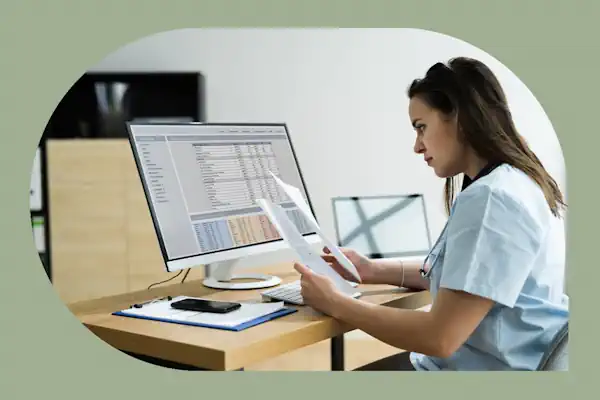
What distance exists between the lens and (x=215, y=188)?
1.80 metres

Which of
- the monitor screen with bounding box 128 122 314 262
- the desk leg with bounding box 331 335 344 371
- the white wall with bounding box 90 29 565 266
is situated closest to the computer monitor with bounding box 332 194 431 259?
the white wall with bounding box 90 29 565 266

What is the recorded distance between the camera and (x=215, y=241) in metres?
1.76

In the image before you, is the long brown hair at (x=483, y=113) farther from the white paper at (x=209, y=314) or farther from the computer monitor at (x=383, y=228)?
the computer monitor at (x=383, y=228)

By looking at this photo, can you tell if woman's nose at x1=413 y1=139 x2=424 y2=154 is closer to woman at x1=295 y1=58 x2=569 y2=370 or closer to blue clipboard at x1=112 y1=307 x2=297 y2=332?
woman at x1=295 y1=58 x2=569 y2=370

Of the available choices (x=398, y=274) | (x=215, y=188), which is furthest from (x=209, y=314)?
(x=398, y=274)

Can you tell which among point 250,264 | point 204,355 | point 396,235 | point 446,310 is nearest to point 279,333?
point 204,355

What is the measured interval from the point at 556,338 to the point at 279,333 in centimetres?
58

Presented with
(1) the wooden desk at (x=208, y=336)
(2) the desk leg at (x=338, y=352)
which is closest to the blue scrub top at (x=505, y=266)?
(1) the wooden desk at (x=208, y=336)

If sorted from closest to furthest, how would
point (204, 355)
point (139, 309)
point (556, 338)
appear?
point (204, 355), point (556, 338), point (139, 309)

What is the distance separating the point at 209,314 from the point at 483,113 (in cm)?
74

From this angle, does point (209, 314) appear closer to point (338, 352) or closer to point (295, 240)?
point (295, 240)

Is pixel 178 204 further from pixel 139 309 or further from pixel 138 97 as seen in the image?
pixel 138 97

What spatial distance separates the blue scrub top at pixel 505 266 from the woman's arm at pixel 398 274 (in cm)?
31

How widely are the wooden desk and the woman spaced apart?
0.26 feet
